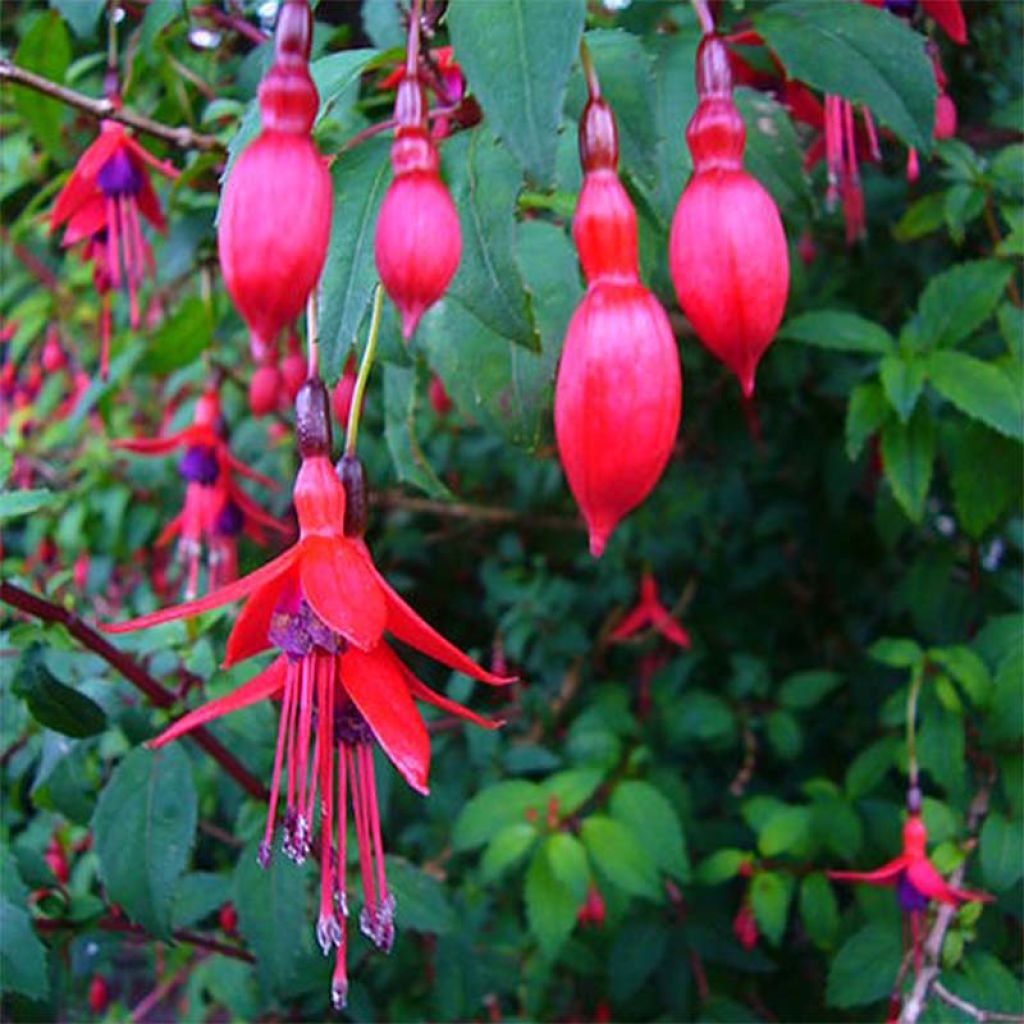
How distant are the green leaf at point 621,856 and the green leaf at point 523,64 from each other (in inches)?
25.0

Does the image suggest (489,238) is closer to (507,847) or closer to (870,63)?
(870,63)

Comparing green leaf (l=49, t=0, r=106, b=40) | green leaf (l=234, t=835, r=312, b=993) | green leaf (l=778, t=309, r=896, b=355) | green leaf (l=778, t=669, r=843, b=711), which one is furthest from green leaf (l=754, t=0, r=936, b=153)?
green leaf (l=778, t=669, r=843, b=711)

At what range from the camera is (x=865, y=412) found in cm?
90

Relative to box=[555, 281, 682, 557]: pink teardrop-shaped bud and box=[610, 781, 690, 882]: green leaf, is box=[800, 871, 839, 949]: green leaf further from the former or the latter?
box=[555, 281, 682, 557]: pink teardrop-shaped bud

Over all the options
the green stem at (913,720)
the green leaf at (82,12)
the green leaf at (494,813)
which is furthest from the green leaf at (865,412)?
the green leaf at (82,12)

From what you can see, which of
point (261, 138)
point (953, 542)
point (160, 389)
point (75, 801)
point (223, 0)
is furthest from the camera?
point (160, 389)

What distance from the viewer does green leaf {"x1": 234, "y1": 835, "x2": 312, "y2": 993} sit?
73cm

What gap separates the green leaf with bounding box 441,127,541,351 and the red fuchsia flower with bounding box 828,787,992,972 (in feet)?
1.62

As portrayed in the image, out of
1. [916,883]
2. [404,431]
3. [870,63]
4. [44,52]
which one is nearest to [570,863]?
[916,883]

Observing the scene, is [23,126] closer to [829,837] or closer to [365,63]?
[365,63]

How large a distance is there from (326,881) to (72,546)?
0.98 metres

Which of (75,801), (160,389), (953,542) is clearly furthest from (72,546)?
(953,542)

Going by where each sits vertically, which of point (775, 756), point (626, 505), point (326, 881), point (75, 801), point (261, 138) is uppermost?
point (261, 138)

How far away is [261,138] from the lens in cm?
38
